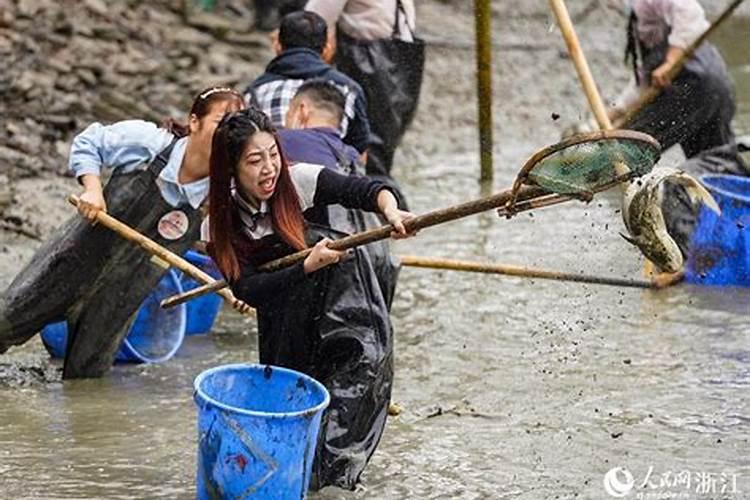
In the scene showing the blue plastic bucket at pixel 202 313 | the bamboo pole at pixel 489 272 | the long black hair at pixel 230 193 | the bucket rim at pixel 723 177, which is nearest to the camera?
the long black hair at pixel 230 193

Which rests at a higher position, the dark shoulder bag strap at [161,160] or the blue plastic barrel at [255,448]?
the dark shoulder bag strap at [161,160]

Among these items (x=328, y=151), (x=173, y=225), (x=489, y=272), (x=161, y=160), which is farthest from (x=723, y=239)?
(x=161, y=160)

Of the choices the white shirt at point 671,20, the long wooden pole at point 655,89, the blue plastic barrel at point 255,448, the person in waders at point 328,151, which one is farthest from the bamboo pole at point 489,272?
the white shirt at point 671,20

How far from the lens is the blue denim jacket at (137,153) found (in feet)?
21.9

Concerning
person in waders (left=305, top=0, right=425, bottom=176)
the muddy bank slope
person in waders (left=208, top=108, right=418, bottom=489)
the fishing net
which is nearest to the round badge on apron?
person in waders (left=208, top=108, right=418, bottom=489)

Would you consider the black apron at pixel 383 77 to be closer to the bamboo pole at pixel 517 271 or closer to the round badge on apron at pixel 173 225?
the bamboo pole at pixel 517 271

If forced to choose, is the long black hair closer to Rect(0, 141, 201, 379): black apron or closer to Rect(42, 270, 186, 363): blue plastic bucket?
Rect(0, 141, 201, 379): black apron

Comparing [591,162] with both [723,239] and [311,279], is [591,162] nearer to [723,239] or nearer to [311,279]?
[311,279]

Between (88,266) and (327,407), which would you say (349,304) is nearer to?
(327,407)

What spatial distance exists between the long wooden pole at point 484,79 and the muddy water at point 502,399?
120cm

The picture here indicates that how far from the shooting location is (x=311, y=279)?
576 cm

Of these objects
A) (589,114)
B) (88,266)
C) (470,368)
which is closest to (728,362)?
(470,368)

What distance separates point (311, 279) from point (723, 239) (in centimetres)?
340

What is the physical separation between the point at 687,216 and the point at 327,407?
144 inches
